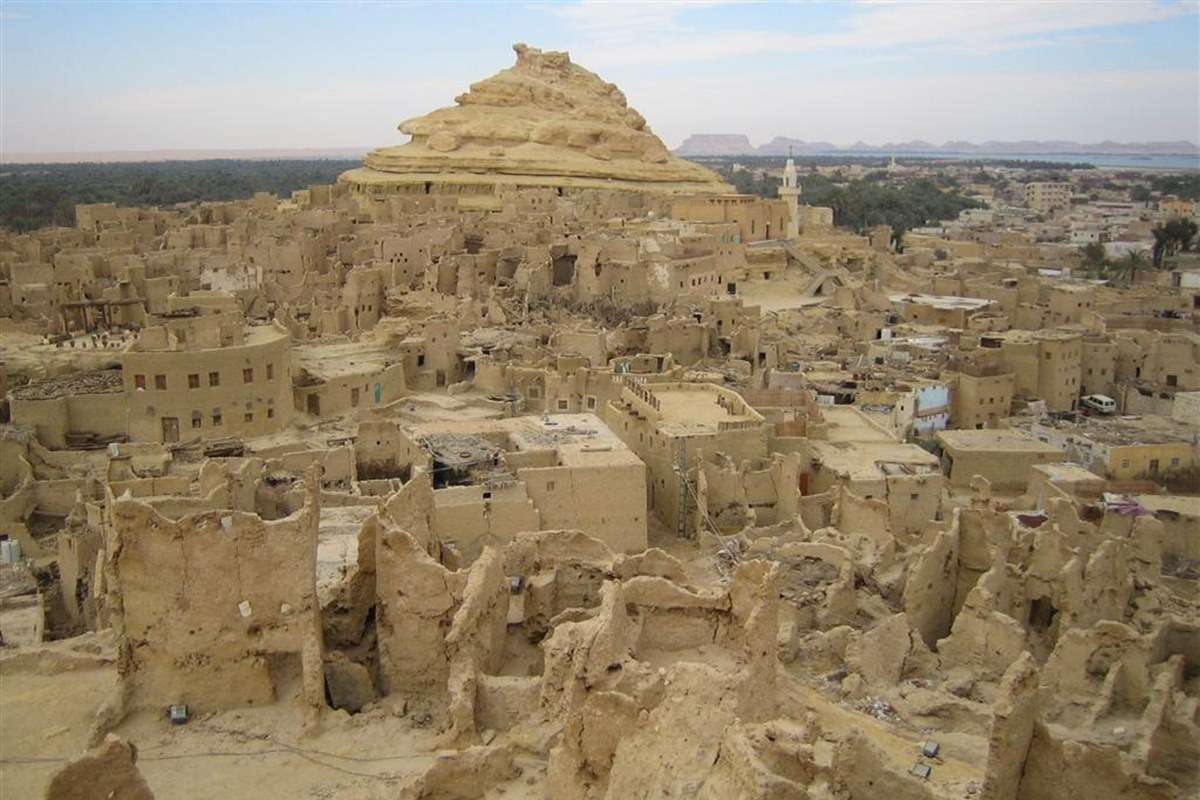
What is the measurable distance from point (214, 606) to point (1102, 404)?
28285 mm

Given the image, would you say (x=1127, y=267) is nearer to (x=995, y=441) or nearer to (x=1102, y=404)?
(x=1102, y=404)

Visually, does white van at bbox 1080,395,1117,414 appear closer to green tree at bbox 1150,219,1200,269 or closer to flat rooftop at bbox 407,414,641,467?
flat rooftop at bbox 407,414,641,467

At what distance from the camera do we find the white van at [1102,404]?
1357 inches

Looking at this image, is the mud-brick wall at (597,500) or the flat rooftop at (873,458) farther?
the flat rooftop at (873,458)

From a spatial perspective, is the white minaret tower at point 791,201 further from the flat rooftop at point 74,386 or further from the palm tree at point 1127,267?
the flat rooftop at point 74,386

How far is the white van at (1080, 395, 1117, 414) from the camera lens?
34469mm

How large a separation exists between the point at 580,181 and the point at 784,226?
33.5 ft

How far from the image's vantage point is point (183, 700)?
13352mm

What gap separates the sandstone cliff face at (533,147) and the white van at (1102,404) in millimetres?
29402

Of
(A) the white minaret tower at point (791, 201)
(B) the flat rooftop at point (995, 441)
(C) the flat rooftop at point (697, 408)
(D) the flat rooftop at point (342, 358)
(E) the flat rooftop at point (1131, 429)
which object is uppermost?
(A) the white minaret tower at point (791, 201)

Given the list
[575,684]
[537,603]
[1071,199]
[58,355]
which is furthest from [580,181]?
[1071,199]

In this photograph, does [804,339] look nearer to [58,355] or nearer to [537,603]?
[58,355]

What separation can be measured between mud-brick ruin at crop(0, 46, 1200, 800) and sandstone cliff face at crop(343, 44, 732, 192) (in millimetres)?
13463

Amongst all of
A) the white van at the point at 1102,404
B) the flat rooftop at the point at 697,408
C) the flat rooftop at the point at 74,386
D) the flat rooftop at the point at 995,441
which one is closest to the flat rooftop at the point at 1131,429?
the white van at the point at 1102,404
